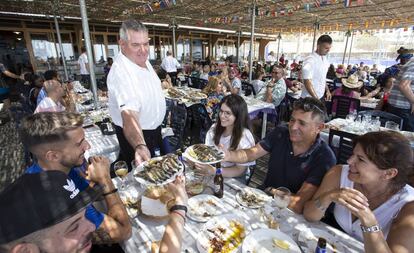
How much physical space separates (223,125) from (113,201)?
1378 millimetres

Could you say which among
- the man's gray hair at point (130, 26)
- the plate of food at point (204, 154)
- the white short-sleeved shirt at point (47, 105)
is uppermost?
the man's gray hair at point (130, 26)

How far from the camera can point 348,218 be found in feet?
4.56

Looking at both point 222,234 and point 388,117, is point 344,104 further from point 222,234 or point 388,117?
point 222,234

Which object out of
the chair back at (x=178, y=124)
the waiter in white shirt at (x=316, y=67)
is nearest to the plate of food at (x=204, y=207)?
the chair back at (x=178, y=124)

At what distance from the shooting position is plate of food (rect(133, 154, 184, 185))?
142 centimetres

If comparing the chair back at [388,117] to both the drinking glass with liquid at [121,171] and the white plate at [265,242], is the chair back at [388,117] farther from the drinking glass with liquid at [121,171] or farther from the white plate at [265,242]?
the drinking glass with liquid at [121,171]

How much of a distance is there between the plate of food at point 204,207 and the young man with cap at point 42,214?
25.9 inches

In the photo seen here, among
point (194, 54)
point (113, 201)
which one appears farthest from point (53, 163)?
point (194, 54)

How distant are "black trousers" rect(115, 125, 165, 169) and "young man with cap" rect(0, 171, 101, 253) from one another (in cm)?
134

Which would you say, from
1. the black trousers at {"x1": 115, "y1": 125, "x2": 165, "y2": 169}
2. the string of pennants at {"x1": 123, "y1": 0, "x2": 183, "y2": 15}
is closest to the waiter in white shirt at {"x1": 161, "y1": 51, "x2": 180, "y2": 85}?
the string of pennants at {"x1": 123, "y1": 0, "x2": 183, "y2": 15}

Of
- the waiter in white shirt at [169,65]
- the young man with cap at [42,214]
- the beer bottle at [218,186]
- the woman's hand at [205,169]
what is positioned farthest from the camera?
the waiter in white shirt at [169,65]

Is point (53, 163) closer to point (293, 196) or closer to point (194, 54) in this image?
point (293, 196)

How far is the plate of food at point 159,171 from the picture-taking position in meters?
1.42

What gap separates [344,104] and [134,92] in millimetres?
4328
